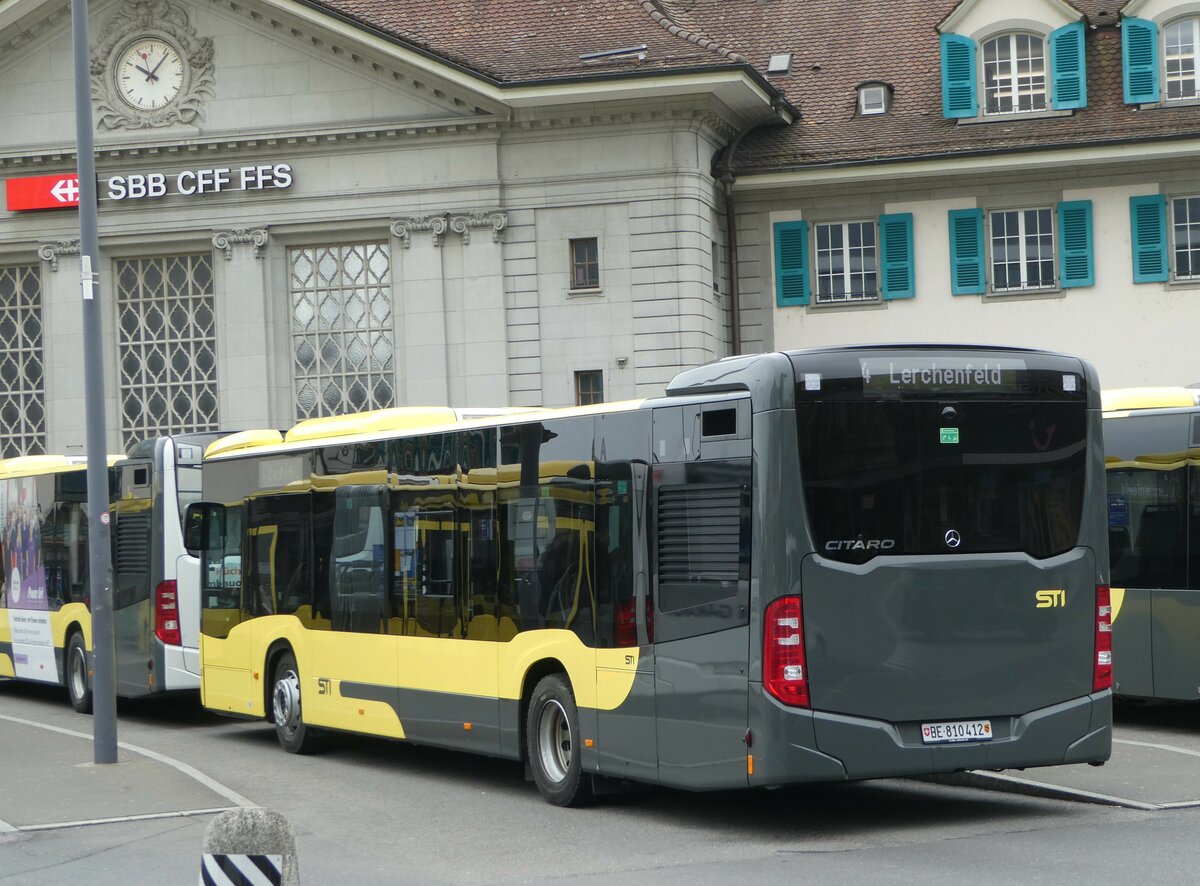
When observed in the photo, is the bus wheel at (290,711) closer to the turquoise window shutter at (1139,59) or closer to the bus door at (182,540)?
the bus door at (182,540)

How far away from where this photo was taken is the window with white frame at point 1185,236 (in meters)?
33.6

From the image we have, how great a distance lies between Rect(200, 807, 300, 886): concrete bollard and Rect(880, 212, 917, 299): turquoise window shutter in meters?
28.5

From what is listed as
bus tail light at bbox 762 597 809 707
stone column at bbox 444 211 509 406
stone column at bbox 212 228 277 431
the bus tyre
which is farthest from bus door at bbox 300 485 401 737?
stone column at bbox 212 228 277 431

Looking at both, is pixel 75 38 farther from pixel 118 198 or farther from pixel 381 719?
pixel 118 198

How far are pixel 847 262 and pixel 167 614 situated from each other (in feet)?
60.7

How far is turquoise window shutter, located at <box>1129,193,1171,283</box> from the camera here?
33.5 metres

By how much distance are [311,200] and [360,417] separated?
774 inches

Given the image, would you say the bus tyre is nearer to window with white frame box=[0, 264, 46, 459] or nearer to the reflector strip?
the reflector strip

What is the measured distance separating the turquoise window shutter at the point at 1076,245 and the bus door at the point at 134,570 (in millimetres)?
19025

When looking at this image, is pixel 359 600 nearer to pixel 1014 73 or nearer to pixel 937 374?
pixel 937 374

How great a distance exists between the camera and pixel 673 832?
11.3 meters

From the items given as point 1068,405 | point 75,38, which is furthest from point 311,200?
point 1068,405

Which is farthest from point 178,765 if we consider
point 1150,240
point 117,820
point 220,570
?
point 1150,240

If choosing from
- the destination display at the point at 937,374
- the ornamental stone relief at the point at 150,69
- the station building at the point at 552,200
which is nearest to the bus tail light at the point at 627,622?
the destination display at the point at 937,374
